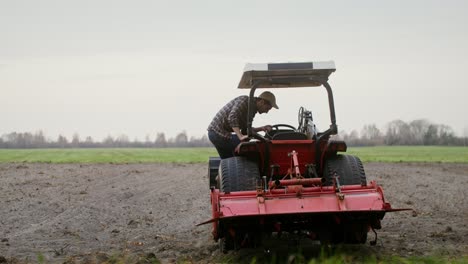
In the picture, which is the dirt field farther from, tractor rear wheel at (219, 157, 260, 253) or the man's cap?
the man's cap

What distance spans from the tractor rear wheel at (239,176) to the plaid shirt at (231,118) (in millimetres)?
913

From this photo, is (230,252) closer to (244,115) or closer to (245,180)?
(245,180)

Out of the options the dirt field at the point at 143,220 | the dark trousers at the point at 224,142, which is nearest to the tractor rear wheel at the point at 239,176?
the dirt field at the point at 143,220

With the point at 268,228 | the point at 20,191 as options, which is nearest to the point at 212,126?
the point at 268,228

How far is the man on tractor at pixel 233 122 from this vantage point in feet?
27.3

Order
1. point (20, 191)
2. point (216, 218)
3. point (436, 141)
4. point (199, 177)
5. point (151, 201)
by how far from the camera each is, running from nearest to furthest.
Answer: point (216, 218), point (151, 201), point (20, 191), point (199, 177), point (436, 141)

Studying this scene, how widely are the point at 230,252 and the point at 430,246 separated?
7.53 feet

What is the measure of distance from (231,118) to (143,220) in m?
4.00

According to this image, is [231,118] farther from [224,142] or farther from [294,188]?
[294,188]

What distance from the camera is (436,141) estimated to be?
7431 centimetres

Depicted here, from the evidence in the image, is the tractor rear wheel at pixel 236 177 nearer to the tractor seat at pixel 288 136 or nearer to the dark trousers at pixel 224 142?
the tractor seat at pixel 288 136

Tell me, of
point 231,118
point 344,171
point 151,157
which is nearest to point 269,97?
point 231,118

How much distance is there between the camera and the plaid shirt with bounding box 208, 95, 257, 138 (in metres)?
8.32

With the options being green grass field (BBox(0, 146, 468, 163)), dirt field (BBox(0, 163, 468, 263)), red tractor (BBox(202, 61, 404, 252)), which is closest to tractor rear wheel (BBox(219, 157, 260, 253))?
red tractor (BBox(202, 61, 404, 252))
